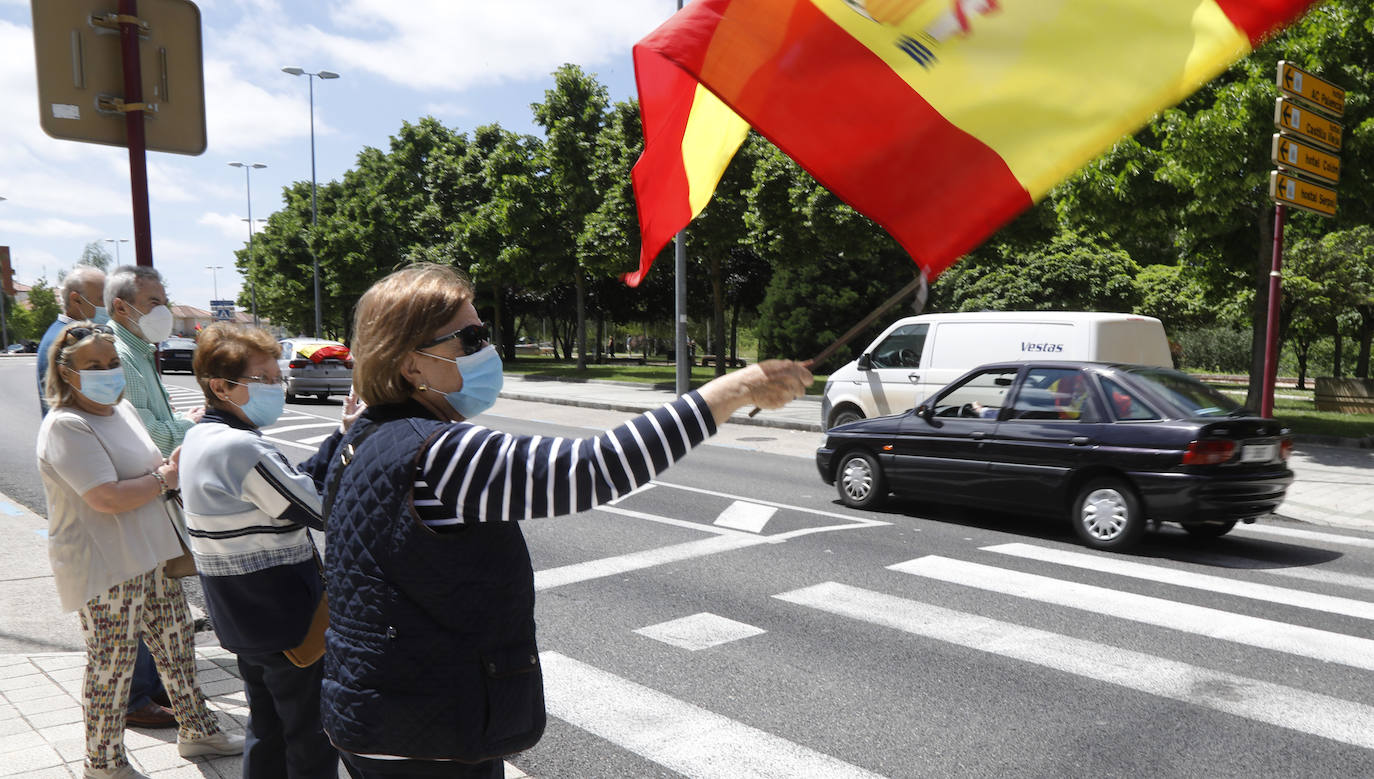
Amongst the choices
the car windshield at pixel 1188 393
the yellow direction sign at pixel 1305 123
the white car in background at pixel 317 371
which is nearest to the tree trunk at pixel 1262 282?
the yellow direction sign at pixel 1305 123

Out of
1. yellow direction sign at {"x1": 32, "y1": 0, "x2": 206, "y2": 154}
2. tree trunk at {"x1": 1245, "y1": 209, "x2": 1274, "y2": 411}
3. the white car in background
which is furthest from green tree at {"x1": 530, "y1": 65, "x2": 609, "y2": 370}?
yellow direction sign at {"x1": 32, "y1": 0, "x2": 206, "y2": 154}

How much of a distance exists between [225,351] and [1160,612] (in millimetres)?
5576

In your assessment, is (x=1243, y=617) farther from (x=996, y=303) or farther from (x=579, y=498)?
(x=996, y=303)

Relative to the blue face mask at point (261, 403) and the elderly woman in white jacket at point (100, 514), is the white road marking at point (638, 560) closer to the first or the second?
the elderly woman in white jacket at point (100, 514)

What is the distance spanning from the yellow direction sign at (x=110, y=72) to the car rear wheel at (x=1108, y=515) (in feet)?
22.8

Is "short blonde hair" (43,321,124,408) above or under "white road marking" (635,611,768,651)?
above

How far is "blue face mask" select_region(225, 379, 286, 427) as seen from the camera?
10.1 ft

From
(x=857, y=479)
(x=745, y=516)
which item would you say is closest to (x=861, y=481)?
(x=857, y=479)

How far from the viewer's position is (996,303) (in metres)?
38.4

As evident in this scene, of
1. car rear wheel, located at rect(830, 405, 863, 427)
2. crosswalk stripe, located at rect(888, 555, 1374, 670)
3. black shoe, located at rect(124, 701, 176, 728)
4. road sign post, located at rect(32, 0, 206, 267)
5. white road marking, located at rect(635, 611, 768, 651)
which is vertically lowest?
white road marking, located at rect(635, 611, 768, 651)

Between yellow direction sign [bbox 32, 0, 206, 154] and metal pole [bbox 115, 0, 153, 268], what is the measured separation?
0.06 metres

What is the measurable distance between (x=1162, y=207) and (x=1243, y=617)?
36.1ft

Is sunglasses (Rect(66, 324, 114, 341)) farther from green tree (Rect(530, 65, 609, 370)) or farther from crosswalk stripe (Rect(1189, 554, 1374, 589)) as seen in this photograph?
green tree (Rect(530, 65, 609, 370))

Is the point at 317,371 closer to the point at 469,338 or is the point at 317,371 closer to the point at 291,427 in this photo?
the point at 291,427
